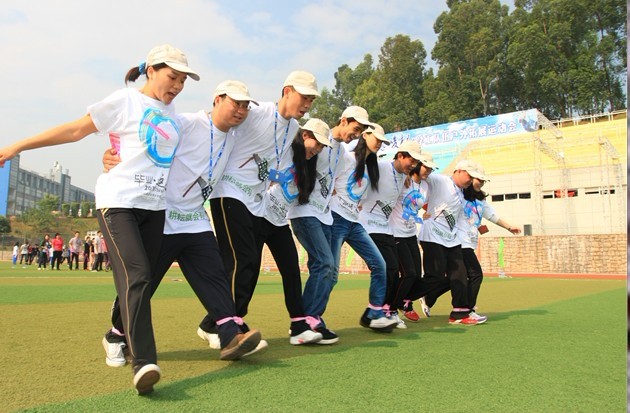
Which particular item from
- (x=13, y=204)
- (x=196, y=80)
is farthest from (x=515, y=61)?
(x=13, y=204)

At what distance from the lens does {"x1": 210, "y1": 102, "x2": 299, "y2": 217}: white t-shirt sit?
3.99 metres

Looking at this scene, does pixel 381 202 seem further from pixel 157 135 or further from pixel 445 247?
pixel 157 135

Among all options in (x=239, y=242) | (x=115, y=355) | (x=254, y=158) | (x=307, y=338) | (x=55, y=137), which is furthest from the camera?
(x=307, y=338)

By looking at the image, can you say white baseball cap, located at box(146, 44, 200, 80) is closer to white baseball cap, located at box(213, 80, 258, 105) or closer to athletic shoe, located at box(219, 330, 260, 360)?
white baseball cap, located at box(213, 80, 258, 105)

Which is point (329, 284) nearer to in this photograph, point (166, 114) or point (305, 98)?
point (305, 98)

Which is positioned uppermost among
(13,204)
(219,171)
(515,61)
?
(515,61)

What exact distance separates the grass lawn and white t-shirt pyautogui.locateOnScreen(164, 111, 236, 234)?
0.94 metres

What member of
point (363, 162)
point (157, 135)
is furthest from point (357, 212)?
point (157, 135)

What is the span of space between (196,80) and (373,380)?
2115 mm

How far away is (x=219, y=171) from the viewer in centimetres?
385

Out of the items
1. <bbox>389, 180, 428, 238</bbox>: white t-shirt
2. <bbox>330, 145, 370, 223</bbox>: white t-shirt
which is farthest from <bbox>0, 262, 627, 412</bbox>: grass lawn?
<bbox>330, 145, 370, 223</bbox>: white t-shirt

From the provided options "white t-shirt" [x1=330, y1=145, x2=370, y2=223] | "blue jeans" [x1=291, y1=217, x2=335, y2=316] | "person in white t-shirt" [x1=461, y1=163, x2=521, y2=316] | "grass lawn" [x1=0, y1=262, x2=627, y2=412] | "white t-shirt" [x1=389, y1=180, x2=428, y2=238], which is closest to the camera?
"grass lawn" [x1=0, y1=262, x2=627, y2=412]

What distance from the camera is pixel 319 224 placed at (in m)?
4.69

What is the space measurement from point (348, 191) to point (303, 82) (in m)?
1.38
